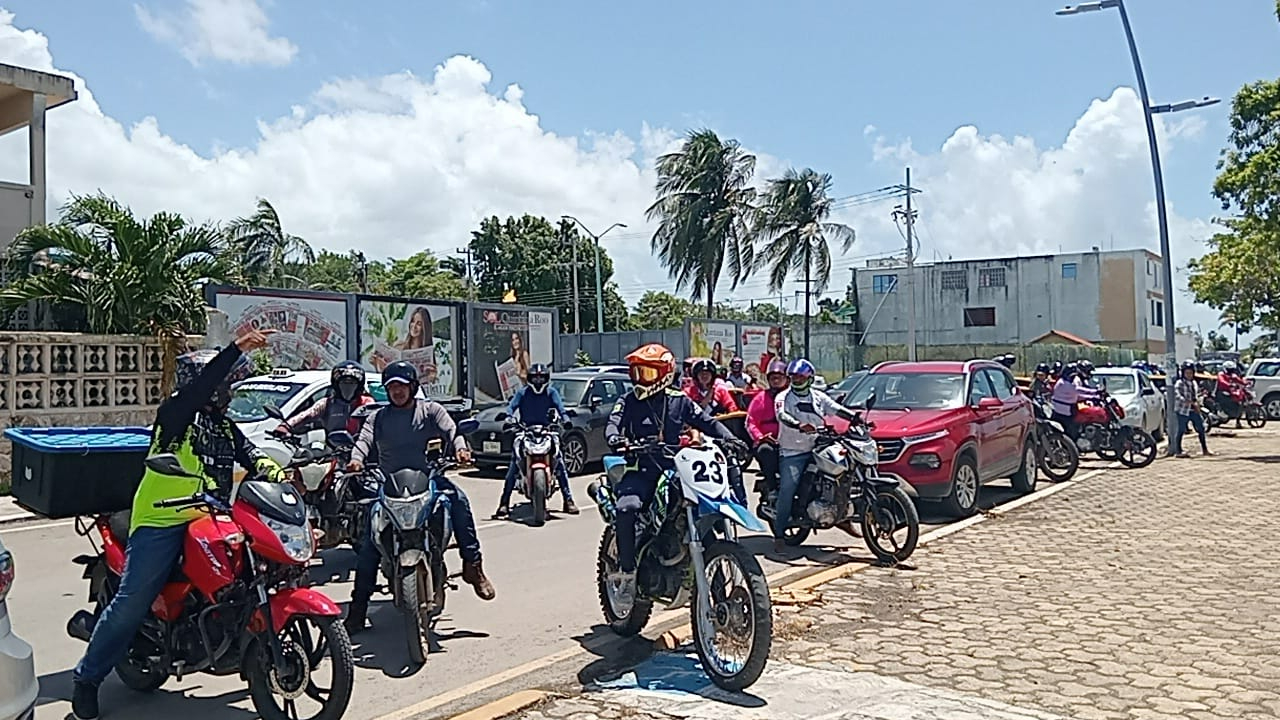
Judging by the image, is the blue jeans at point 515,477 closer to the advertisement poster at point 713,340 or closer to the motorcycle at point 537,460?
the motorcycle at point 537,460

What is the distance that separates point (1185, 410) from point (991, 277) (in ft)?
152

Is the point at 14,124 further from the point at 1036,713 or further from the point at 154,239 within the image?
the point at 1036,713

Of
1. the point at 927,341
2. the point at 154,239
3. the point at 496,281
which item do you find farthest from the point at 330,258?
the point at 154,239

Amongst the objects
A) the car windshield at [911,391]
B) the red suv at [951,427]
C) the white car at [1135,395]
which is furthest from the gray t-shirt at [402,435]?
the white car at [1135,395]

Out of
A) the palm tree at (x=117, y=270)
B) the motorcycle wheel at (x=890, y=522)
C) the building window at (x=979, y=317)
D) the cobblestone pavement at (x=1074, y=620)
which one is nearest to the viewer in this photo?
the cobblestone pavement at (x=1074, y=620)

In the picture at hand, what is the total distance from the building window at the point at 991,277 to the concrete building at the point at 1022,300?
17mm

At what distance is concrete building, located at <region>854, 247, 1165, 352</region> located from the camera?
6338 centimetres

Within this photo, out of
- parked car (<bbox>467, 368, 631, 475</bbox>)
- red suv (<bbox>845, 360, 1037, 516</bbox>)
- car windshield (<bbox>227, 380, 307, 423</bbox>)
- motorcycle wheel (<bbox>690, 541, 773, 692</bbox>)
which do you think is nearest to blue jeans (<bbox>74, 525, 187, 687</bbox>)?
motorcycle wheel (<bbox>690, 541, 773, 692</bbox>)

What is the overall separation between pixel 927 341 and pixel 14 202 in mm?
54371

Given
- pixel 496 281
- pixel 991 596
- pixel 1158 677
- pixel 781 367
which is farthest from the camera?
pixel 496 281

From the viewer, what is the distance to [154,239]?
1636cm

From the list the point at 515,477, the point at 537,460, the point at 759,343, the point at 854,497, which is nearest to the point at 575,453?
the point at 515,477

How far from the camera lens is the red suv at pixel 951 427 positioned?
39.2 ft

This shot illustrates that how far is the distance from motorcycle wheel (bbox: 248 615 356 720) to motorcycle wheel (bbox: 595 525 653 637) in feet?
6.97
